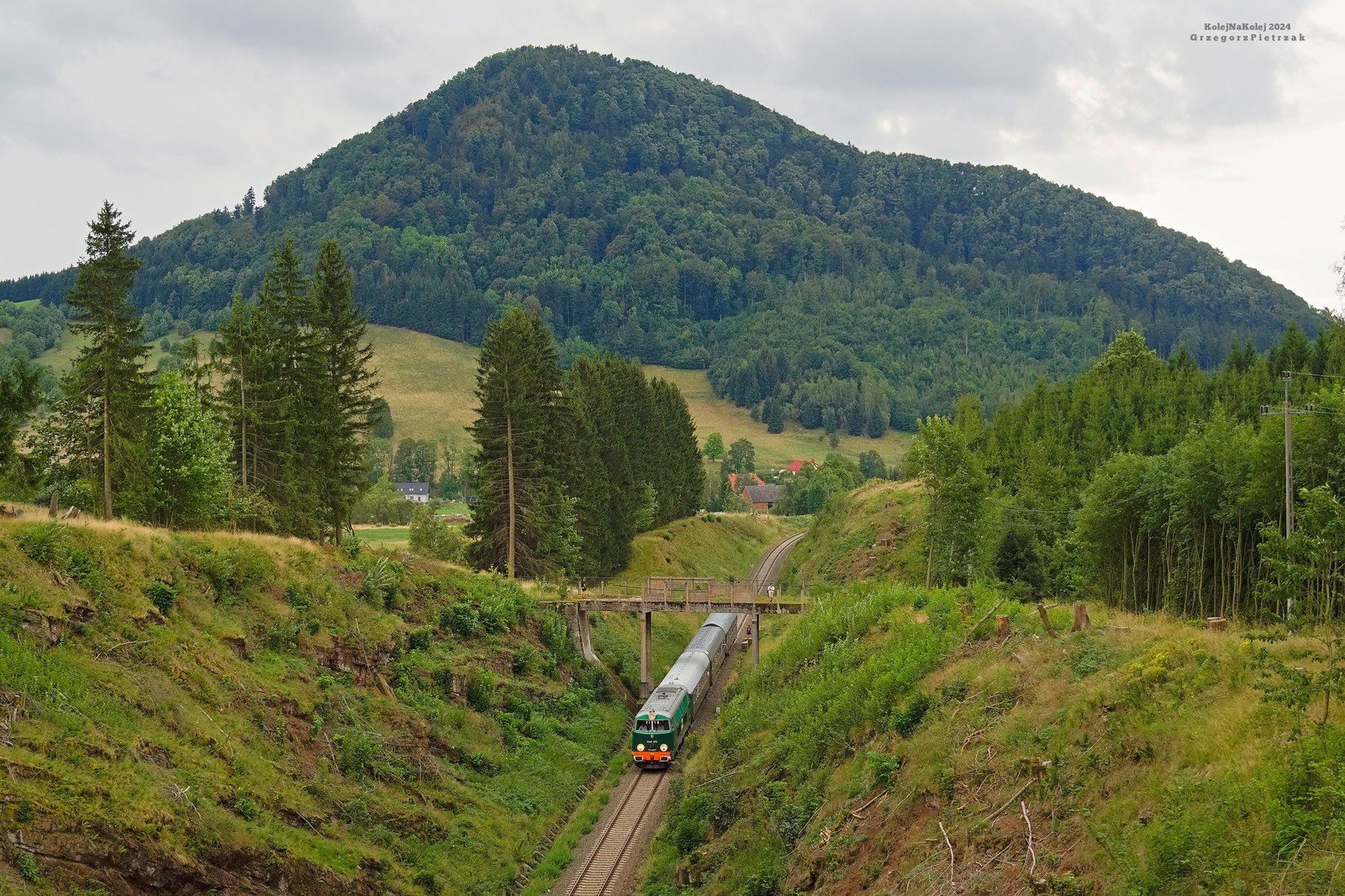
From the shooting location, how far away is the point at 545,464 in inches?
2616

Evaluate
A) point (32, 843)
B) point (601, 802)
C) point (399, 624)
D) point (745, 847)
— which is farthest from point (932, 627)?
point (32, 843)

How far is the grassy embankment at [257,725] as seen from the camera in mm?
23844

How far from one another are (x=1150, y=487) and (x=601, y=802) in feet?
85.6


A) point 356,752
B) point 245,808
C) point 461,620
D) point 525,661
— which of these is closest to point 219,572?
point 356,752

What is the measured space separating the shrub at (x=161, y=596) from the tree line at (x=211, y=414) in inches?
488

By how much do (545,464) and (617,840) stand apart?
30.8m

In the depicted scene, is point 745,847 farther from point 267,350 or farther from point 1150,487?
point 267,350

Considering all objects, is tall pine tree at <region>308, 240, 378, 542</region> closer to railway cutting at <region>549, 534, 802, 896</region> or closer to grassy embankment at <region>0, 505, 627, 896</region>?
grassy embankment at <region>0, 505, 627, 896</region>

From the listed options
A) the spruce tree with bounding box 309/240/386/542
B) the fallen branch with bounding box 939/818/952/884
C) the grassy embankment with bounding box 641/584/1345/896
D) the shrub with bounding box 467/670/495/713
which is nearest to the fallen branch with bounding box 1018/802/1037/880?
the grassy embankment with bounding box 641/584/1345/896

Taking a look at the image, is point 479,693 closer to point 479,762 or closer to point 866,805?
point 479,762

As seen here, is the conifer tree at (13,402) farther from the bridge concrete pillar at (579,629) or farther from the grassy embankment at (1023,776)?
the grassy embankment at (1023,776)

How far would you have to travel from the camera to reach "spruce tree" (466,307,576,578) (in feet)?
205

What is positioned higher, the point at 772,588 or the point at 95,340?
the point at 95,340

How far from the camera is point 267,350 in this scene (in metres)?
51.8
